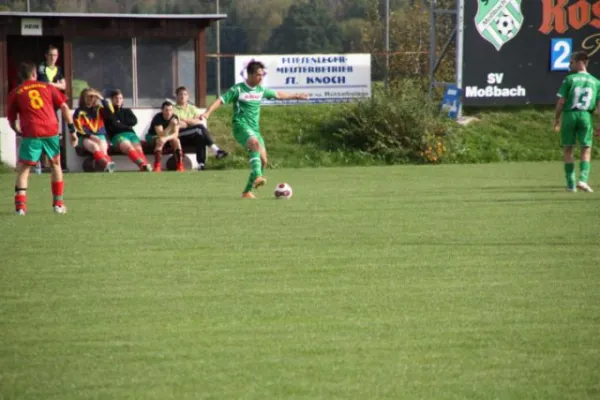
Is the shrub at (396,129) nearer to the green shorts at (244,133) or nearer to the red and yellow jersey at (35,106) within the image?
the green shorts at (244,133)

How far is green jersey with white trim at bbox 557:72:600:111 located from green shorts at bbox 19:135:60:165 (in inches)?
290

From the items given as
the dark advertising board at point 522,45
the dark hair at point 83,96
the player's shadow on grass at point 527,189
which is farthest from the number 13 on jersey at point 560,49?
the dark hair at point 83,96

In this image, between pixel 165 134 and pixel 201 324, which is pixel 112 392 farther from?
pixel 165 134

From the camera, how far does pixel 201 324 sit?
712 centimetres

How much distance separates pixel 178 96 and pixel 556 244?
13.5m

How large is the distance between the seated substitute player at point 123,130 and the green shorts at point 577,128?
896 cm

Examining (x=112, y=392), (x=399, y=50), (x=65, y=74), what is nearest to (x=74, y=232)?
(x=112, y=392)

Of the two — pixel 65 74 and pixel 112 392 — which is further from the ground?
pixel 65 74

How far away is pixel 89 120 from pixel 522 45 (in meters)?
10.7

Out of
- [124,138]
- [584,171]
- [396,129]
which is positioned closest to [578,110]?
[584,171]

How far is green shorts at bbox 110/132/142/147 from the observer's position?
74.0 ft

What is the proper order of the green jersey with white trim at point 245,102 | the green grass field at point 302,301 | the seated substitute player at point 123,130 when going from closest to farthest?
the green grass field at point 302,301
the green jersey with white trim at point 245,102
the seated substitute player at point 123,130

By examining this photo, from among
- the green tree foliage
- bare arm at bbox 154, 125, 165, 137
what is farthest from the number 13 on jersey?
bare arm at bbox 154, 125, 165, 137

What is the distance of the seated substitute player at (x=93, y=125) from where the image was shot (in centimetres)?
2200
